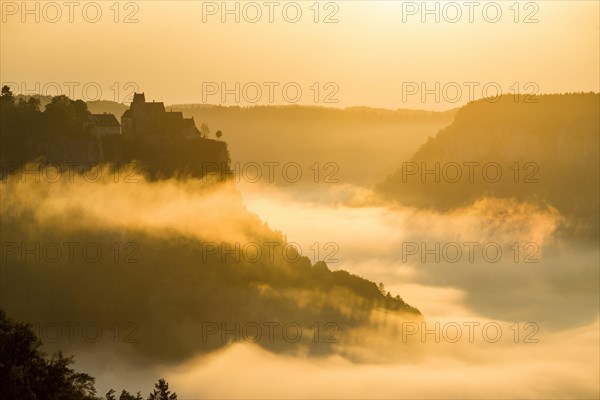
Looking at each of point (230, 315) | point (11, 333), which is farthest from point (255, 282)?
point (11, 333)

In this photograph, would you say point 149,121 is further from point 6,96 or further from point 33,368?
point 33,368

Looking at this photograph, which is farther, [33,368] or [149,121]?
[149,121]

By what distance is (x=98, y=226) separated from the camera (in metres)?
184

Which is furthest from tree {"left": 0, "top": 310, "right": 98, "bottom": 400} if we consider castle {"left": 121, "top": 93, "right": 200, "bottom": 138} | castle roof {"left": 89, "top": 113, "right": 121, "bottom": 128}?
castle roof {"left": 89, "top": 113, "right": 121, "bottom": 128}

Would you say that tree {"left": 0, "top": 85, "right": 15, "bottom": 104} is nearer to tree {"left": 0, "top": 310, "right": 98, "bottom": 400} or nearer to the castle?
the castle

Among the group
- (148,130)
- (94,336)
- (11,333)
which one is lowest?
(11,333)

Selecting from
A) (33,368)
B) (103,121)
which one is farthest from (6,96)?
(33,368)

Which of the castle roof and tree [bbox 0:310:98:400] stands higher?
the castle roof

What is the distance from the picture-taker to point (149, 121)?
166 meters

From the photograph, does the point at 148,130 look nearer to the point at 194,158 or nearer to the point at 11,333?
the point at 194,158

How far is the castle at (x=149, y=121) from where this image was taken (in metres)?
163

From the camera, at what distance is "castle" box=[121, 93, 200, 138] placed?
163250mm

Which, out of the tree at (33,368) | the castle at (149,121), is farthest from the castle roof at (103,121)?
the tree at (33,368)

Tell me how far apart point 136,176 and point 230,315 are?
1143 inches
